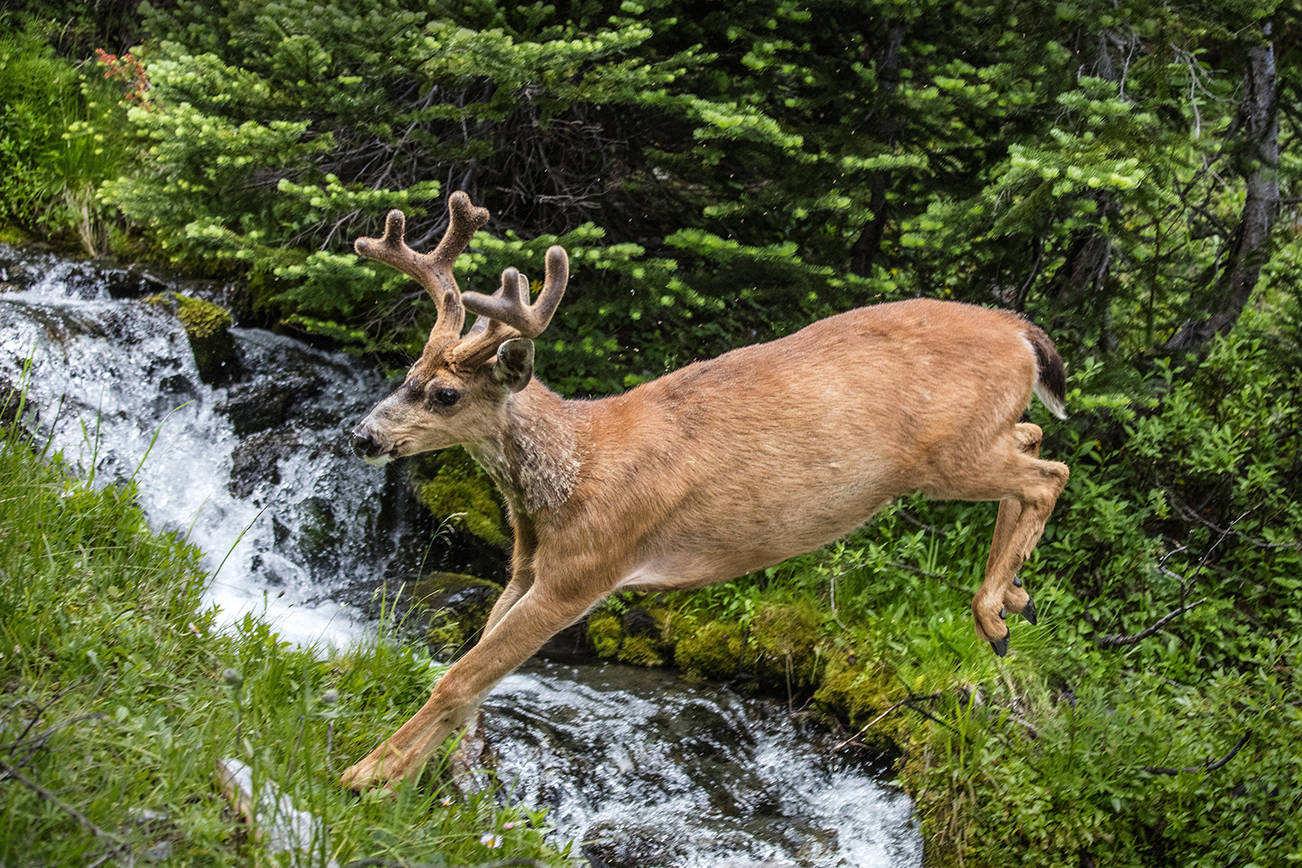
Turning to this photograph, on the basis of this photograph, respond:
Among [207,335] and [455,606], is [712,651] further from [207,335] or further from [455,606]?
[207,335]

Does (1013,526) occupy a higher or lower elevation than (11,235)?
higher

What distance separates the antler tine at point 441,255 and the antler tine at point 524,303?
17.3 inches

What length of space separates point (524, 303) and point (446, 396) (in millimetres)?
512

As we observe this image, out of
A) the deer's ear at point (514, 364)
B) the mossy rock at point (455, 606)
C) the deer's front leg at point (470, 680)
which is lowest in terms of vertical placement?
the mossy rock at point (455, 606)

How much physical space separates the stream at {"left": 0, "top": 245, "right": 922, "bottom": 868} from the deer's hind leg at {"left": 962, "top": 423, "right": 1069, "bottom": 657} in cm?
106

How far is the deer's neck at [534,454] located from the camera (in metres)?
4.66

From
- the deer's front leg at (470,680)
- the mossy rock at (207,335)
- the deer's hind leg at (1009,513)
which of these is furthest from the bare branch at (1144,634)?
the mossy rock at (207,335)

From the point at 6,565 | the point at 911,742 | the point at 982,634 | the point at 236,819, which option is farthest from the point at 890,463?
the point at 6,565

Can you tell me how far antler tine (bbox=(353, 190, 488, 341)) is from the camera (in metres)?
4.88

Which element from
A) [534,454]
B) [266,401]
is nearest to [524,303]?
[534,454]

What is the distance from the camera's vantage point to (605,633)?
22.7 feet

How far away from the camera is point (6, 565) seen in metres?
4.44

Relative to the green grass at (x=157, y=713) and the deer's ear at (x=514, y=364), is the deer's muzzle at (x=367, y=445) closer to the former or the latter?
the deer's ear at (x=514, y=364)

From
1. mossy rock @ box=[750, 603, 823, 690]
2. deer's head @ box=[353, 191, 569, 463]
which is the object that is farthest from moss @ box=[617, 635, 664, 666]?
deer's head @ box=[353, 191, 569, 463]
